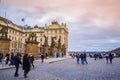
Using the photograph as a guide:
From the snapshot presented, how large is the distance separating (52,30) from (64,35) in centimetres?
685

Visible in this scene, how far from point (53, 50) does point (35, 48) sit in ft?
60.8

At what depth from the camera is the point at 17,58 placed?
43.5 ft

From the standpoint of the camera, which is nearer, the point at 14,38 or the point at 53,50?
the point at 53,50

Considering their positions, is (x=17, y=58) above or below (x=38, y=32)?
below

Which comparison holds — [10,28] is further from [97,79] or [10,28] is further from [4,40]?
[97,79]

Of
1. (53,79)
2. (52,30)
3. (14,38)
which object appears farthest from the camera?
(52,30)

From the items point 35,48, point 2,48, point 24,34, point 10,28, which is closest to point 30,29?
point 24,34

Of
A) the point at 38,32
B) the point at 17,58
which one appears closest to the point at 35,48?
the point at 17,58

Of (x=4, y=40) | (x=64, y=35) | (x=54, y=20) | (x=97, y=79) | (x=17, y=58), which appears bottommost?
(x=97, y=79)

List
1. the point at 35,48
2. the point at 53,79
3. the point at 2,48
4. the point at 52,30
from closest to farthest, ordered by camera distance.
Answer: the point at 53,79
the point at 2,48
the point at 35,48
the point at 52,30

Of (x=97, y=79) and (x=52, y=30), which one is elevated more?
(x=52, y=30)

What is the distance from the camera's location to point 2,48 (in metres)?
24.0

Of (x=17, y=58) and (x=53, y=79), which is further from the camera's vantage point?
(x=17, y=58)

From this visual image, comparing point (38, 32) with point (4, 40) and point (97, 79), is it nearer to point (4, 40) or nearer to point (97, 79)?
point (4, 40)
